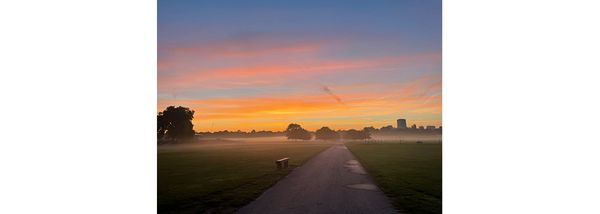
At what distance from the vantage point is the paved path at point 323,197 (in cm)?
1029

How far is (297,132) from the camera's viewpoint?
1352 centimetres

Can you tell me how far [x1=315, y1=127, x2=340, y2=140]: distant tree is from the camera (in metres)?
13.5

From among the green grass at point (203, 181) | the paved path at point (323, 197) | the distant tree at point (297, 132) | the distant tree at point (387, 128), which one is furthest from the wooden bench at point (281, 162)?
the distant tree at point (387, 128)

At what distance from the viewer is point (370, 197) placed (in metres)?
11.5

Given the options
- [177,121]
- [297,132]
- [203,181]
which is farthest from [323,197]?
[177,121]

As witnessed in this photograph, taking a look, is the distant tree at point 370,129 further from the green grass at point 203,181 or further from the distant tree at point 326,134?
the green grass at point 203,181

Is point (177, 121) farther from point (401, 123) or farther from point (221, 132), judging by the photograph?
point (401, 123)

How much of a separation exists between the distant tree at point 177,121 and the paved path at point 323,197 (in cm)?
321

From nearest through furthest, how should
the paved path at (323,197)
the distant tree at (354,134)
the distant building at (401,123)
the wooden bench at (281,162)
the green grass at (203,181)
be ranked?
the paved path at (323,197) < the green grass at (203,181) < the distant building at (401,123) < the distant tree at (354,134) < the wooden bench at (281,162)
